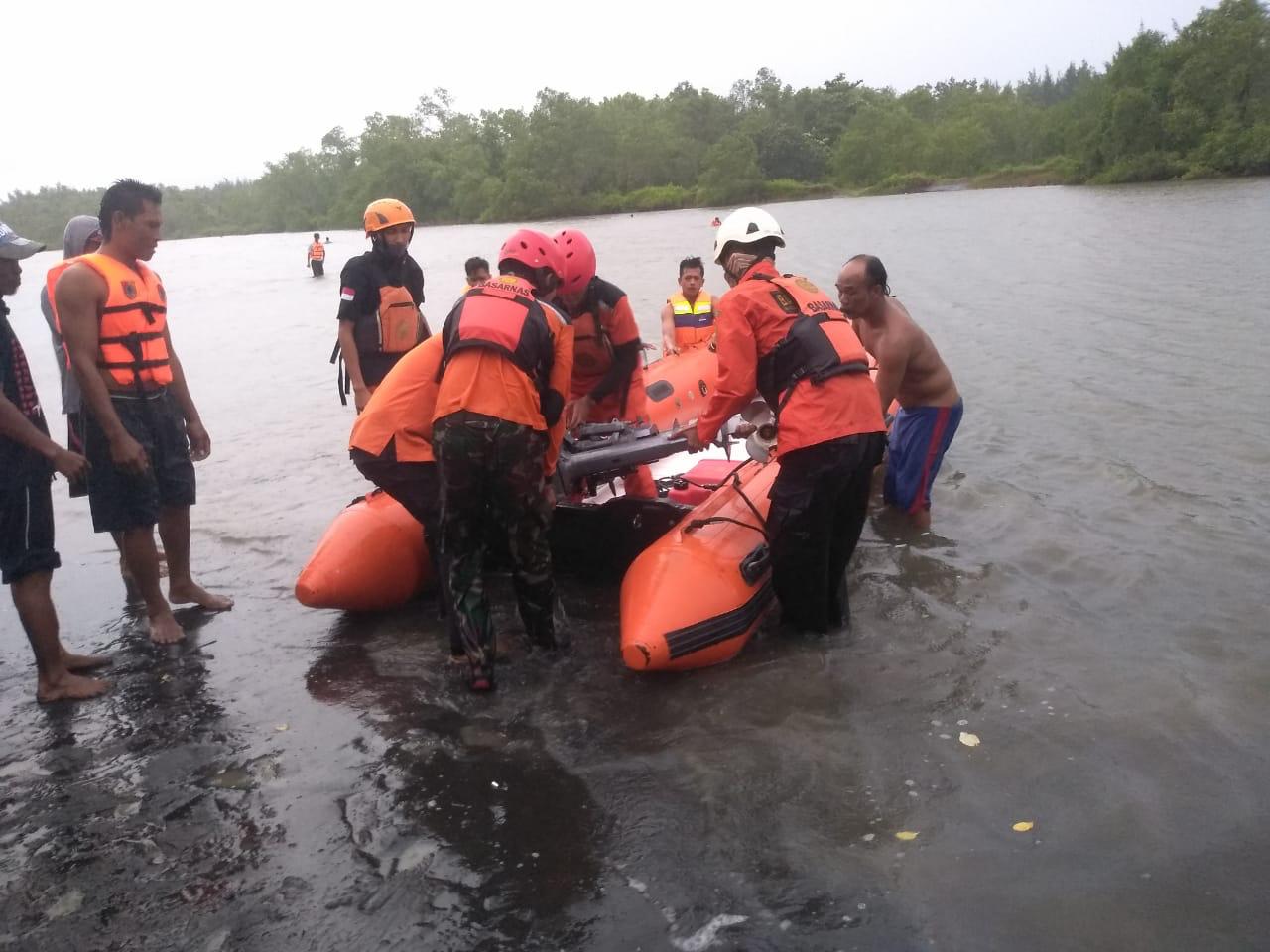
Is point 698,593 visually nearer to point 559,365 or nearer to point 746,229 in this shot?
point 559,365

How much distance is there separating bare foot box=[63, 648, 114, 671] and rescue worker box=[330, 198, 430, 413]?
174 centimetres

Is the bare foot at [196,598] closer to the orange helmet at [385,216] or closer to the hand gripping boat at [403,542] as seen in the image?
the hand gripping boat at [403,542]

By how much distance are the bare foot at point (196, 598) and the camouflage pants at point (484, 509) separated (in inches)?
64.2

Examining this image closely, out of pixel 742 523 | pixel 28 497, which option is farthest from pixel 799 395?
pixel 28 497

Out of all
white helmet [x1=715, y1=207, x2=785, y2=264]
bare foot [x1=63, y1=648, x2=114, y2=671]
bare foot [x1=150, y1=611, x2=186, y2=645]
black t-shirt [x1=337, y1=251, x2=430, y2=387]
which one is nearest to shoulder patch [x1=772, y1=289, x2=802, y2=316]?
white helmet [x1=715, y1=207, x2=785, y2=264]

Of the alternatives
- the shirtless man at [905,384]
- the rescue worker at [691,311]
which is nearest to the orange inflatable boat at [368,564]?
the shirtless man at [905,384]

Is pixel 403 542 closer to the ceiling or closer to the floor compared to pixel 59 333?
closer to the floor

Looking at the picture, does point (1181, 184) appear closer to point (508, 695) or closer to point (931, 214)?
point (931, 214)

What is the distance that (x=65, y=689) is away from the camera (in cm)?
373

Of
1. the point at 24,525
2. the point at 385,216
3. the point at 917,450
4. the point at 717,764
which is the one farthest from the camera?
the point at 917,450

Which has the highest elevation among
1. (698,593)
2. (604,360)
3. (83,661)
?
(604,360)

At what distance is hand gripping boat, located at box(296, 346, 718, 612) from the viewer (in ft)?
14.3

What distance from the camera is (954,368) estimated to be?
34.0ft

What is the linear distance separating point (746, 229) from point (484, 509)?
153cm
